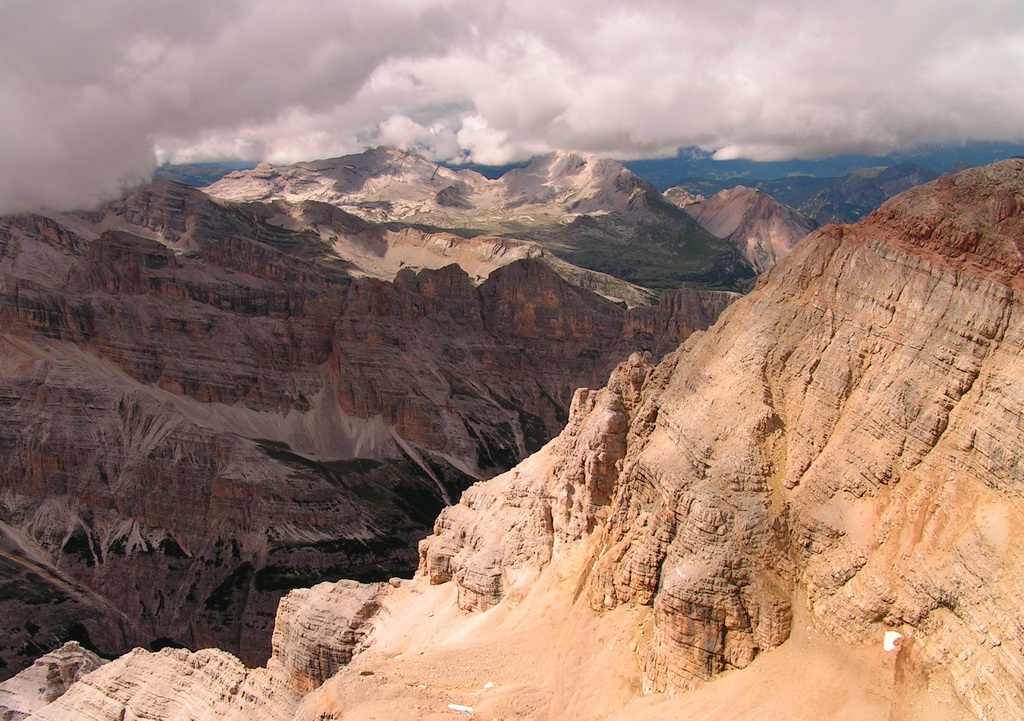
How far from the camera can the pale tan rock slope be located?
2684 cm

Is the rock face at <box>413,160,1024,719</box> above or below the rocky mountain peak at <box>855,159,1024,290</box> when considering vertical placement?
below

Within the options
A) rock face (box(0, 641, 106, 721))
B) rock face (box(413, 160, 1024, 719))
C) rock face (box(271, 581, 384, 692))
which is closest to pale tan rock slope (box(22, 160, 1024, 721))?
rock face (box(413, 160, 1024, 719))

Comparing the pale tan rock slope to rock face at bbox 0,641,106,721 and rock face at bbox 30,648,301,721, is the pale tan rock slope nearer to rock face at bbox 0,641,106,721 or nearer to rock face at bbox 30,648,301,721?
rock face at bbox 30,648,301,721

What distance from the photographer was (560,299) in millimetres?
192875

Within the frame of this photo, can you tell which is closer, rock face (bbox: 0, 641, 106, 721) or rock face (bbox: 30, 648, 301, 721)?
rock face (bbox: 30, 648, 301, 721)

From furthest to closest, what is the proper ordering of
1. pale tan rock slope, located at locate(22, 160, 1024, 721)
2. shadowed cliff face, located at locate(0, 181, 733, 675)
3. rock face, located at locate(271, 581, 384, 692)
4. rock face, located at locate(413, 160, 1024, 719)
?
1. shadowed cliff face, located at locate(0, 181, 733, 675)
2. rock face, located at locate(271, 581, 384, 692)
3. pale tan rock slope, located at locate(22, 160, 1024, 721)
4. rock face, located at locate(413, 160, 1024, 719)

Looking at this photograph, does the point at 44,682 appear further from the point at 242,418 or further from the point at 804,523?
the point at 242,418

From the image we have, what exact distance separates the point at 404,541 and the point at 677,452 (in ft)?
318

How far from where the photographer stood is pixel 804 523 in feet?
104

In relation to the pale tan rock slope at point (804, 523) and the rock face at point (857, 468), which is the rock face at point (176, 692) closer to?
the pale tan rock slope at point (804, 523)

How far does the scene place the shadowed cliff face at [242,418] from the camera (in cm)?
11594

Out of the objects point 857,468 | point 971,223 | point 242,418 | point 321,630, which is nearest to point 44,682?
point 321,630

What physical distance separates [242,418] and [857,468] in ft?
443

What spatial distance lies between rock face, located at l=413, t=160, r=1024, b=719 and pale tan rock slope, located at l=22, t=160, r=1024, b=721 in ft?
0.26
